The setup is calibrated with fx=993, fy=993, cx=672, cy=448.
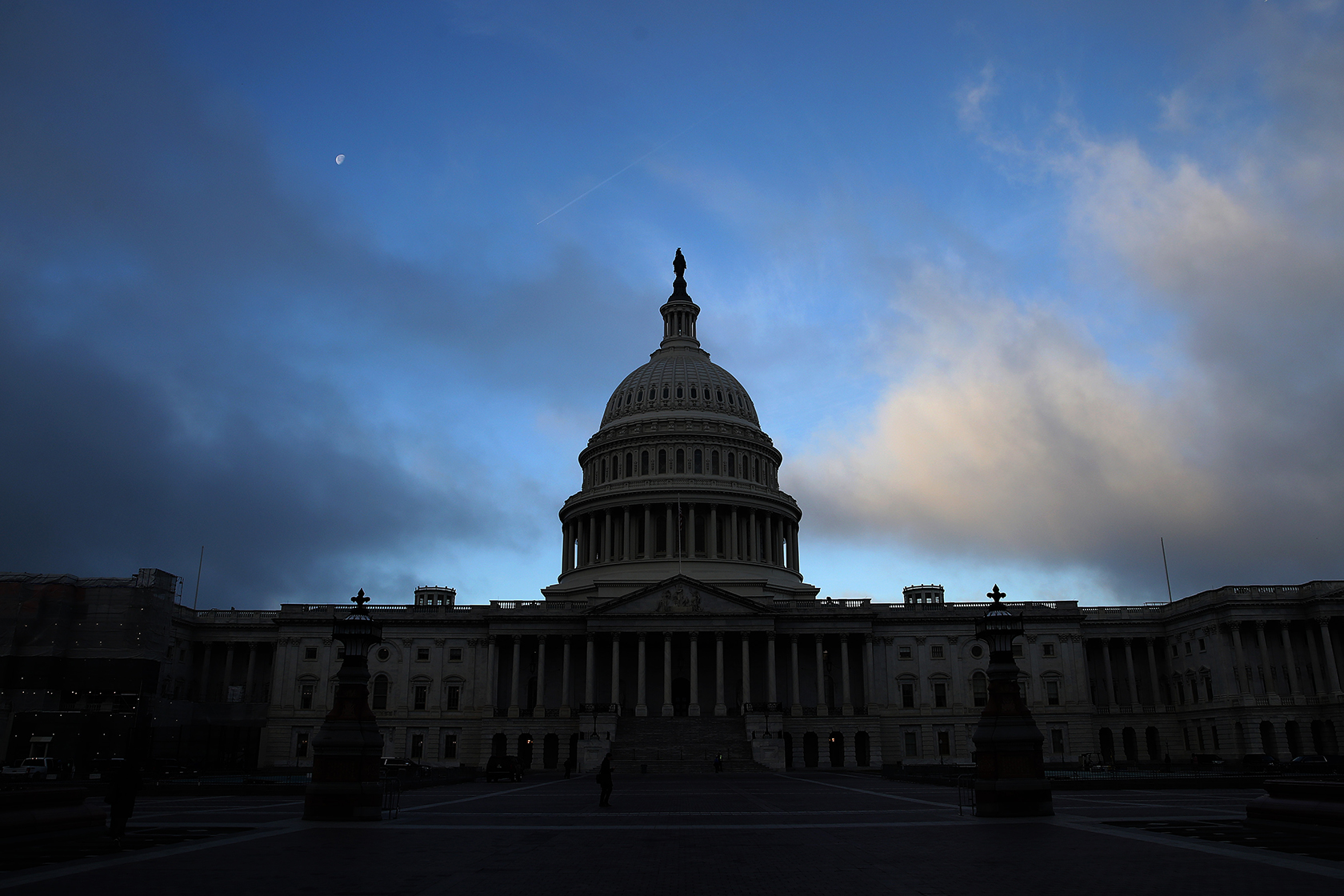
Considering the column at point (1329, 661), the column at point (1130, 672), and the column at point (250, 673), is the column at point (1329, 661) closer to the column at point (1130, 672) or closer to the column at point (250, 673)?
the column at point (1130, 672)

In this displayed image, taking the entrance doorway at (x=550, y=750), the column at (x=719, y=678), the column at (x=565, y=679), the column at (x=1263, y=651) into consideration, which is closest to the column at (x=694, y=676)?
the column at (x=719, y=678)

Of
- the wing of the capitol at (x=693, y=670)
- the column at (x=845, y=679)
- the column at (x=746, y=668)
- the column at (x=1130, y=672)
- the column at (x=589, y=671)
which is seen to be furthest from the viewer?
the column at (x=1130, y=672)

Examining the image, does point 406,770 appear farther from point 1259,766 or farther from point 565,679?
point 1259,766

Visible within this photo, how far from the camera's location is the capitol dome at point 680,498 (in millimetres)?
108562

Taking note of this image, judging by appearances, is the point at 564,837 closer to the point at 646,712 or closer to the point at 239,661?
the point at 646,712

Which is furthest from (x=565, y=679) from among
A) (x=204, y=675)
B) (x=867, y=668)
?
(x=204, y=675)

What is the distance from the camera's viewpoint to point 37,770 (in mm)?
57094

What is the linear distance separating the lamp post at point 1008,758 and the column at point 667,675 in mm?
53634

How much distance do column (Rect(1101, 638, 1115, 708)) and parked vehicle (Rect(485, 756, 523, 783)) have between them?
62.9 metres

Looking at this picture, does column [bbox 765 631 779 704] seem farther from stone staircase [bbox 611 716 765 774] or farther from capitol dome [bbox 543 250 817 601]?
capitol dome [bbox 543 250 817 601]

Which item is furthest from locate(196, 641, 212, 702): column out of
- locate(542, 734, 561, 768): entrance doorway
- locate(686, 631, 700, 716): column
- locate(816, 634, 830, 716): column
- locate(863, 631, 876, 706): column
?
locate(863, 631, 876, 706): column

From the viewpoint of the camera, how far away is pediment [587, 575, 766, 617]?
91.8m

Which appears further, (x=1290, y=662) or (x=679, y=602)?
(x=679, y=602)

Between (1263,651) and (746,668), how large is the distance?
149 ft
